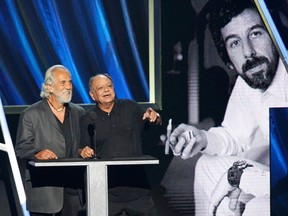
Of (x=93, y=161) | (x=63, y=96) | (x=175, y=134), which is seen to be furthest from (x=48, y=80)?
(x=175, y=134)

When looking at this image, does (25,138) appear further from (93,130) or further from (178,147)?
(178,147)

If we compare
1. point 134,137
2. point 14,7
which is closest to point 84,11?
point 14,7

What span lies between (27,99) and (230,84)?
5.88 feet

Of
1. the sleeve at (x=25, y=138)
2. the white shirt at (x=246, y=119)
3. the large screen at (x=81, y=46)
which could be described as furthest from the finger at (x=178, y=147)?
the sleeve at (x=25, y=138)

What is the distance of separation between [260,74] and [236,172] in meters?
0.89

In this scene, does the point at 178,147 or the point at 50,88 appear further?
the point at 178,147

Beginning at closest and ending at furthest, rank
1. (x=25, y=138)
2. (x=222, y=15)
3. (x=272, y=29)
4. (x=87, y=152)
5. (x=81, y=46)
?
(x=87, y=152)
(x=25, y=138)
(x=81, y=46)
(x=272, y=29)
(x=222, y=15)

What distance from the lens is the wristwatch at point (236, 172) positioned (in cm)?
1003

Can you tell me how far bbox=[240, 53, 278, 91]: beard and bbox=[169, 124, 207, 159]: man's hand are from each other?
63cm

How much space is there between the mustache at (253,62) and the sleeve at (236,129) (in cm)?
12

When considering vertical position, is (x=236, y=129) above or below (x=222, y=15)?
below

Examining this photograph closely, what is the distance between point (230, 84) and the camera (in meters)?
10.0

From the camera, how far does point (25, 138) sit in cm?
884

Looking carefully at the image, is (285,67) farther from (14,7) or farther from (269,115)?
(14,7)
